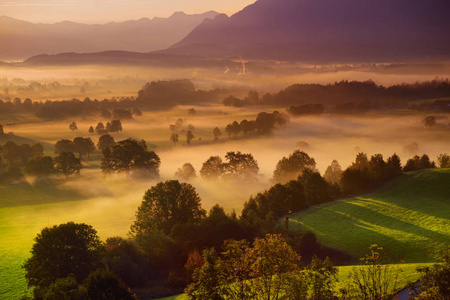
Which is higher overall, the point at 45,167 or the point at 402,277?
the point at 45,167

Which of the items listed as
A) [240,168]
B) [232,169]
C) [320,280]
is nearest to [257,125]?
[240,168]

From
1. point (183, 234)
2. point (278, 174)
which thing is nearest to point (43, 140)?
point (278, 174)

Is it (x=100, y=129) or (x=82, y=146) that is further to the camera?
(x=100, y=129)

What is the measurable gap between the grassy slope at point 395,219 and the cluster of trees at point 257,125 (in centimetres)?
8946

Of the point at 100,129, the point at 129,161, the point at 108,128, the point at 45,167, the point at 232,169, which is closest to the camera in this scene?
the point at 45,167

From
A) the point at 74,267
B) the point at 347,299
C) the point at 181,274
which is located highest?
the point at 347,299

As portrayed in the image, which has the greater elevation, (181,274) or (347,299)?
(347,299)

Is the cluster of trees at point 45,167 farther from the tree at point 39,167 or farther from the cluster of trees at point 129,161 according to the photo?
the cluster of trees at point 129,161

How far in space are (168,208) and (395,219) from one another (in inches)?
1437

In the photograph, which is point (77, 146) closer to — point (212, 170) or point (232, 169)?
point (212, 170)

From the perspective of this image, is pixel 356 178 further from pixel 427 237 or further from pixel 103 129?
pixel 103 129

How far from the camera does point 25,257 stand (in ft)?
157

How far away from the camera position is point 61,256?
3691cm

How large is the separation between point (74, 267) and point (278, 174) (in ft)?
218
